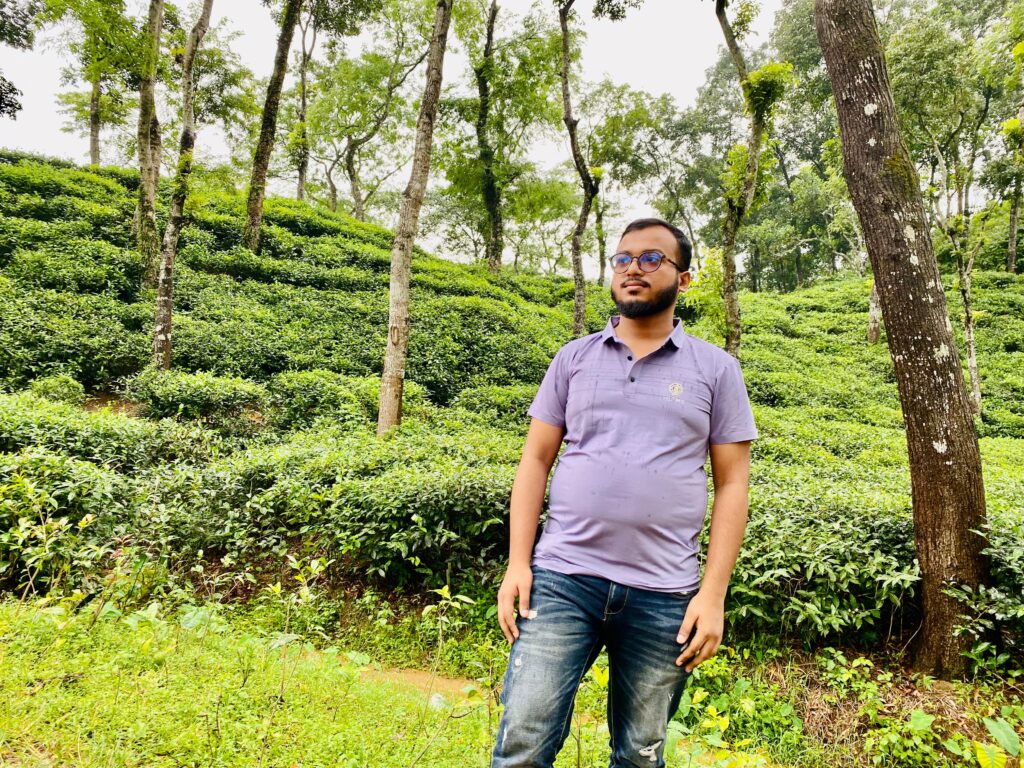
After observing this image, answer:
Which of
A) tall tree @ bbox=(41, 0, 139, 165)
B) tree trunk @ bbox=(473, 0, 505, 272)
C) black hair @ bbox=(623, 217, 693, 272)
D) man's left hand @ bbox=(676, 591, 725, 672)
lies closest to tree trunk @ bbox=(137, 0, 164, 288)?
tall tree @ bbox=(41, 0, 139, 165)

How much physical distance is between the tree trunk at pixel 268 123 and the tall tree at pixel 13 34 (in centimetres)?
948

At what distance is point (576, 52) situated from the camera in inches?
672

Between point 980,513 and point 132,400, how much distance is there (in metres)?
11.0

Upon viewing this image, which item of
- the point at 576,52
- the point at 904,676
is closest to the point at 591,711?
the point at 904,676

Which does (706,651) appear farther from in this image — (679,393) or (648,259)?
(648,259)

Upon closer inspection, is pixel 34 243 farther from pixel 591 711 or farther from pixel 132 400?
pixel 591 711

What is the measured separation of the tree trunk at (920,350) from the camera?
3.47 metres

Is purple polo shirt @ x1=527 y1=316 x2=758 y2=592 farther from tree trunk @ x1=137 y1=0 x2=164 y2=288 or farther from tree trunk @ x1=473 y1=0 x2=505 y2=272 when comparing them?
tree trunk @ x1=473 y1=0 x2=505 y2=272

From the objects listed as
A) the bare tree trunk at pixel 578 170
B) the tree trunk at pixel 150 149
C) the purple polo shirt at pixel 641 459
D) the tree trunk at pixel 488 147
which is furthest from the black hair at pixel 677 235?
the tree trunk at pixel 488 147

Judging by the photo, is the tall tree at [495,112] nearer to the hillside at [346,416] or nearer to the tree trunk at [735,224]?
the hillside at [346,416]

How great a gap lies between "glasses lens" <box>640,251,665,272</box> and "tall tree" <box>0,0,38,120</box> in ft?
80.8

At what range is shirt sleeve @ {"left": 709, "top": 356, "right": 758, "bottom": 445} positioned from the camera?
1.82 metres

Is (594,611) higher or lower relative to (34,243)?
lower

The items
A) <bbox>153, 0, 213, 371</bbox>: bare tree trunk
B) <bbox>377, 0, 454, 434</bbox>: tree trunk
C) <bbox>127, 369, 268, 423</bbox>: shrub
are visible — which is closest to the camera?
<bbox>377, 0, 454, 434</bbox>: tree trunk
